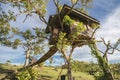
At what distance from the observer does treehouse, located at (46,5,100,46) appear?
1528 centimetres

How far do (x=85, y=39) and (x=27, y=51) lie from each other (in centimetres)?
1922

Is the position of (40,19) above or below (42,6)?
below

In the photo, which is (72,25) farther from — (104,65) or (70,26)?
(104,65)

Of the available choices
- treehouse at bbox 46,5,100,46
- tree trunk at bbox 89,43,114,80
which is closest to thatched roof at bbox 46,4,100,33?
treehouse at bbox 46,5,100,46

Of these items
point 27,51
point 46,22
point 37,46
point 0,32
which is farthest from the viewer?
point 27,51

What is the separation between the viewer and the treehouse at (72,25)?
50.1 feet

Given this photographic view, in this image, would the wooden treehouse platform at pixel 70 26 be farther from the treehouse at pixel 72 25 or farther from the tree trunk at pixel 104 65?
the tree trunk at pixel 104 65

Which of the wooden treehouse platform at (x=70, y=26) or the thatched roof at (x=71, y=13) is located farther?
the wooden treehouse platform at (x=70, y=26)

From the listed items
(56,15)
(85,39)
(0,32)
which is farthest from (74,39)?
(0,32)

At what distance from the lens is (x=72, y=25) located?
51.4 ft

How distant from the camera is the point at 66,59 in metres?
16.4

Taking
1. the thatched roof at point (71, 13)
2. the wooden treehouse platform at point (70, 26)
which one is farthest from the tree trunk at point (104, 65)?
the thatched roof at point (71, 13)

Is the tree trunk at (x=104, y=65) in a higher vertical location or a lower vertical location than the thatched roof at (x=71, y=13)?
lower

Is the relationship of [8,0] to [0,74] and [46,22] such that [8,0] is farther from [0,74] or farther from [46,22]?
[0,74]
